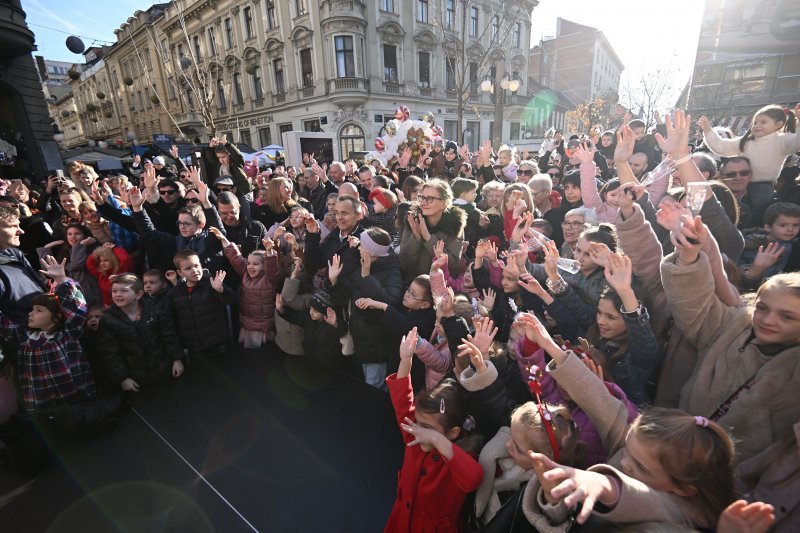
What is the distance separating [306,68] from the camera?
22.8 m

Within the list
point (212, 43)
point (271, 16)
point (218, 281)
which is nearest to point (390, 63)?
point (271, 16)

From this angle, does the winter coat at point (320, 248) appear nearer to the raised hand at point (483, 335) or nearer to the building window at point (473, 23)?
the raised hand at point (483, 335)

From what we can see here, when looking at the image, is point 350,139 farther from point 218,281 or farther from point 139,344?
point 139,344

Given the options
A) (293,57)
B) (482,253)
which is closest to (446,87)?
(293,57)

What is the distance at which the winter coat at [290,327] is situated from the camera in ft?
11.5

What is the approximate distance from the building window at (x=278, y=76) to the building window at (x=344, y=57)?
194 inches

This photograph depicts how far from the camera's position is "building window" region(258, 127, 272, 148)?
26522 millimetres

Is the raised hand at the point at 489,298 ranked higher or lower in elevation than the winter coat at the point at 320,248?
lower

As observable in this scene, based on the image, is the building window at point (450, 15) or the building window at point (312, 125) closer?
the building window at point (312, 125)

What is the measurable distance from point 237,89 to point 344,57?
10.8 metres

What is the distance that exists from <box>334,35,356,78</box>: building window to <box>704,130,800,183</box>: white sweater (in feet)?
71.5

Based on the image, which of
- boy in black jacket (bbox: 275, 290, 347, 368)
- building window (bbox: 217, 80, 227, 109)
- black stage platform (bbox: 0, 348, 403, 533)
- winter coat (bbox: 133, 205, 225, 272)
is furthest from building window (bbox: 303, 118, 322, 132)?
black stage platform (bbox: 0, 348, 403, 533)

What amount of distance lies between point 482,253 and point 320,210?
3.53 metres

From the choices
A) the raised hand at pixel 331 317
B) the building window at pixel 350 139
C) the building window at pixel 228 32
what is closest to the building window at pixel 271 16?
the building window at pixel 228 32
